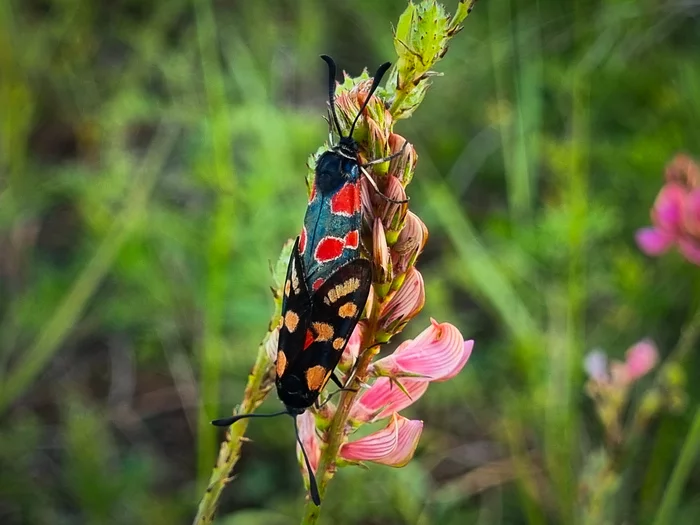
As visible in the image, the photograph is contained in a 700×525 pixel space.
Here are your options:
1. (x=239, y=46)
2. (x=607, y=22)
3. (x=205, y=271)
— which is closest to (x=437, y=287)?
(x=205, y=271)

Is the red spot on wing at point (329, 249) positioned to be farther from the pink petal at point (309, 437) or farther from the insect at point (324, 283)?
the pink petal at point (309, 437)

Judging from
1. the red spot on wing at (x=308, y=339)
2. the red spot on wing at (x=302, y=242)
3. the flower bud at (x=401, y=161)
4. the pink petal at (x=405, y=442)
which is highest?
the flower bud at (x=401, y=161)

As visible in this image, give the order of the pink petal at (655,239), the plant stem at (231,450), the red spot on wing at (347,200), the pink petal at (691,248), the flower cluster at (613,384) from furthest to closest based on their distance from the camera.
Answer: the pink petal at (655,239)
the pink petal at (691,248)
the flower cluster at (613,384)
the red spot on wing at (347,200)
the plant stem at (231,450)

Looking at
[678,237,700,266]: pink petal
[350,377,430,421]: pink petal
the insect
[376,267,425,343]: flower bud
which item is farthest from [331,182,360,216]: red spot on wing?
[678,237,700,266]: pink petal

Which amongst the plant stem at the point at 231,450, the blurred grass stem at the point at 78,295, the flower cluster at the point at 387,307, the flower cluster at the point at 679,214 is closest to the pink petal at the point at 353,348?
the flower cluster at the point at 387,307

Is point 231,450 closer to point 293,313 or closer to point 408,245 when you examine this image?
point 293,313

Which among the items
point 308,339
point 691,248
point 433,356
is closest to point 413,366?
point 433,356
